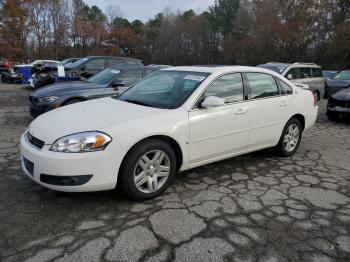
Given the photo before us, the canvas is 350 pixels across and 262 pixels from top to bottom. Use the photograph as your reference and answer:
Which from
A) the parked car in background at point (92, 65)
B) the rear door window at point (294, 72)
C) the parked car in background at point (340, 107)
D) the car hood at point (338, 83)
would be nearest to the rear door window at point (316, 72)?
the car hood at point (338, 83)

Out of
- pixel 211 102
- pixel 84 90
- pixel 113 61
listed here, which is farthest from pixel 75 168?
pixel 113 61

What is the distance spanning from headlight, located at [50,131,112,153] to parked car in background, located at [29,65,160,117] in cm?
371

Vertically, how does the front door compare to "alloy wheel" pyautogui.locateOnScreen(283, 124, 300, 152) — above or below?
above

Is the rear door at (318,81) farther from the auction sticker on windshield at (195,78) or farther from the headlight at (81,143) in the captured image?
the headlight at (81,143)

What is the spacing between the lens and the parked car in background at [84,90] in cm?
684

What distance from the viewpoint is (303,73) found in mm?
12117

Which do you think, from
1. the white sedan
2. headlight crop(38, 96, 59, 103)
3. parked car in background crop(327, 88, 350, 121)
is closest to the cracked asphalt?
the white sedan

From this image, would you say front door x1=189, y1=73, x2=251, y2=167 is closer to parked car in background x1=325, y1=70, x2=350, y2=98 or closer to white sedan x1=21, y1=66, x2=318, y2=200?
white sedan x1=21, y1=66, x2=318, y2=200

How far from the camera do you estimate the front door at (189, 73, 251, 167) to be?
402cm

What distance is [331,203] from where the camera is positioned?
3805mm

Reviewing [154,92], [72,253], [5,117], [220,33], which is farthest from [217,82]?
[220,33]

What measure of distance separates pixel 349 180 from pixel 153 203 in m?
2.78

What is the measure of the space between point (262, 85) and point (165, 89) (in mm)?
1516

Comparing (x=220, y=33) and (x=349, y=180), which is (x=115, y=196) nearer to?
(x=349, y=180)
